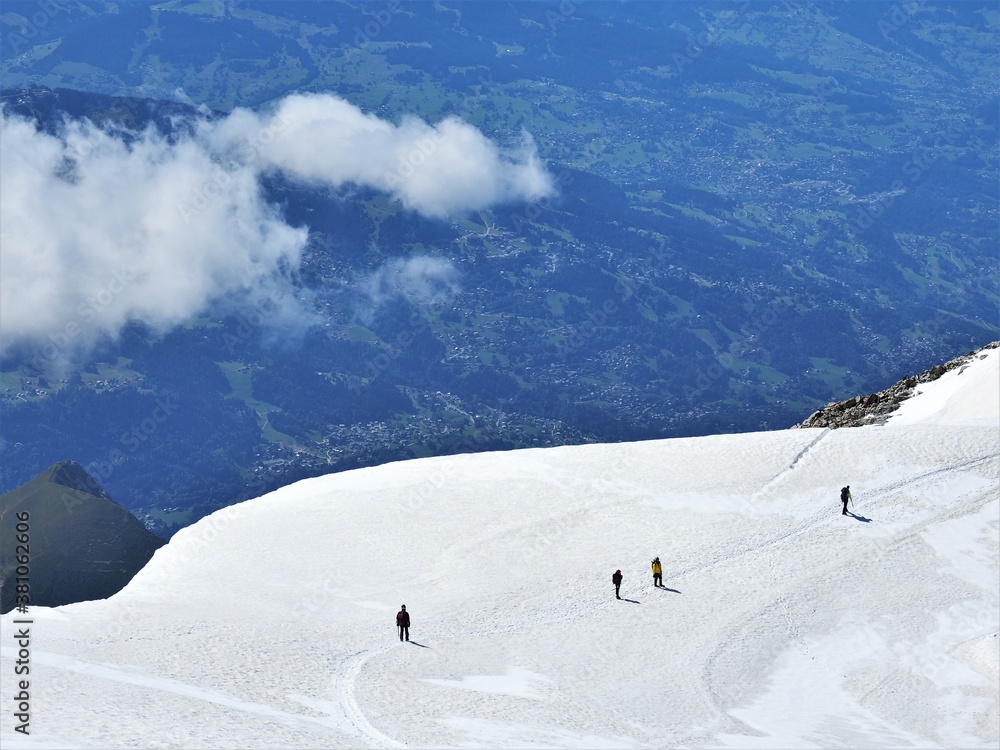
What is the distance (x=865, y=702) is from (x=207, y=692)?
26.7 metres

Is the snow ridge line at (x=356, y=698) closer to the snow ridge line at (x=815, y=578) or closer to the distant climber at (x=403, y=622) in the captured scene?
the distant climber at (x=403, y=622)

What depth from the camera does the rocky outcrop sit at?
85.6 m

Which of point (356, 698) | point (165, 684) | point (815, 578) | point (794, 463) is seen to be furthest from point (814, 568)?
point (165, 684)

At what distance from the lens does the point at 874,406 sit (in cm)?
8806

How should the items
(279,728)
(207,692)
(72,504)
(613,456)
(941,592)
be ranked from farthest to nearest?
(72,504), (613,456), (941,592), (207,692), (279,728)

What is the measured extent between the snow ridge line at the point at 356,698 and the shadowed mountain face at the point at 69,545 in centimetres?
7333

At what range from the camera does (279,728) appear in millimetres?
39812

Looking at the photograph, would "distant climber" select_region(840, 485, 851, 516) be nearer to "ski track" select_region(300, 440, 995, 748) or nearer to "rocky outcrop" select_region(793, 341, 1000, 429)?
"ski track" select_region(300, 440, 995, 748)

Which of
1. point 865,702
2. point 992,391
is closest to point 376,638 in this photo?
point 865,702

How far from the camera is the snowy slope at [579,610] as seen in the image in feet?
142

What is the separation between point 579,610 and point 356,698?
1510cm

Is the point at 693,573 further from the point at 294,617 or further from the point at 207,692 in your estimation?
the point at 207,692

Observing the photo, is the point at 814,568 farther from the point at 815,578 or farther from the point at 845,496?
the point at 845,496

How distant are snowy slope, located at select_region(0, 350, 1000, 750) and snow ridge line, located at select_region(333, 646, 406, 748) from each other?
0.15m
